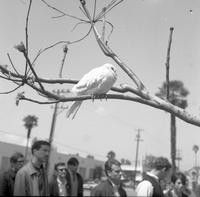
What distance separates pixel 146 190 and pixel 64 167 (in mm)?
1620

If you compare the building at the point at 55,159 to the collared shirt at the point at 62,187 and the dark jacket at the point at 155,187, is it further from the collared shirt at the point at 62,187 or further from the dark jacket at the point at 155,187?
the dark jacket at the point at 155,187

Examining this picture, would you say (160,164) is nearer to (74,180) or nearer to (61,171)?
(74,180)

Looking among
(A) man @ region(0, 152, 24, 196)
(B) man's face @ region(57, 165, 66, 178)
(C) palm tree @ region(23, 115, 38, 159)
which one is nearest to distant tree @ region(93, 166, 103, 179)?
(C) palm tree @ region(23, 115, 38, 159)

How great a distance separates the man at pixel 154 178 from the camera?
3.68 metres

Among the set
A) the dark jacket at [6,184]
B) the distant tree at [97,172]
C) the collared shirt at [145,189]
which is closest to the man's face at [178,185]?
the collared shirt at [145,189]

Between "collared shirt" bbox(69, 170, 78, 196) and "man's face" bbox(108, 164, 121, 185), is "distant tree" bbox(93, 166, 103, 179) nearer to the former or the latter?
"collared shirt" bbox(69, 170, 78, 196)

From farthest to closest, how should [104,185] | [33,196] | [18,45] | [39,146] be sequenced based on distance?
1. [104,185]
2. [39,146]
3. [33,196]
4. [18,45]

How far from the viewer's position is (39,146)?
3.61 meters

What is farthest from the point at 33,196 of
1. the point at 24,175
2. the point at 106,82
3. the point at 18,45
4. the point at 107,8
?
the point at 106,82

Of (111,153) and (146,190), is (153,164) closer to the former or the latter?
(146,190)

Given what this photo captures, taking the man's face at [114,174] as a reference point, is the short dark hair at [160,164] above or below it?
above

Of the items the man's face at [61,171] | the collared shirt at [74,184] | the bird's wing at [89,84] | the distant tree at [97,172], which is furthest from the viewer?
the distant tree at [97,172]

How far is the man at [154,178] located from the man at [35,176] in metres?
0.84

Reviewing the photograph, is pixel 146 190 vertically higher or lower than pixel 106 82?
lower
